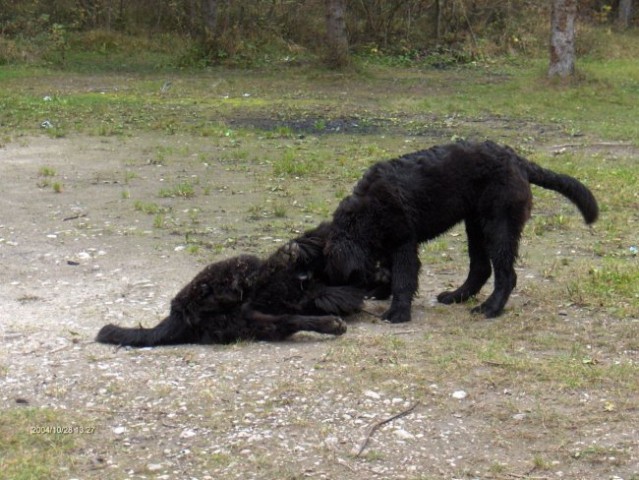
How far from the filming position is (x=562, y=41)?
64.1 ft

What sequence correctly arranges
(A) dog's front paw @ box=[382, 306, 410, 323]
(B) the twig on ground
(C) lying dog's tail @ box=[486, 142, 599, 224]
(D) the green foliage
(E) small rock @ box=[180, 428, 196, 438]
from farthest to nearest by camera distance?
1. (D) the green foliage
2. (C) lying dog's tail @ box=[486, 142, 599, 224]
3. (A) dog's front paw @ box=[382, 306, 410, 323]
4. (E) small rock @ box=[180, 428, 196, 438]
5. (B) the twig on ground

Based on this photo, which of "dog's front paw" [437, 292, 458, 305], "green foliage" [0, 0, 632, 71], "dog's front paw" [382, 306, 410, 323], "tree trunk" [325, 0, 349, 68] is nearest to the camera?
"dog's front paw" [382, 306, 410, 323]

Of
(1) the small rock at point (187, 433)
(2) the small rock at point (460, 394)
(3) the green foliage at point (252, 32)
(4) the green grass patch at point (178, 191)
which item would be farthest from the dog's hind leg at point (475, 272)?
(3) the green foliage at point (252, 32)

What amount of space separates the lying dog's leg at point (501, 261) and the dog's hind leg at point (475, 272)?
0.33 metres

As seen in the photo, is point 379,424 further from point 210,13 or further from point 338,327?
point 210,13

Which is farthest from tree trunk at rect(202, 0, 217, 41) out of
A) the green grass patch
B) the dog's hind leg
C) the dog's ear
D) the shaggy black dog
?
the dog's ear

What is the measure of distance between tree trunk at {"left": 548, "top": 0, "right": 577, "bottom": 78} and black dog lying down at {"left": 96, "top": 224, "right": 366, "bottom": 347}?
13.9 m

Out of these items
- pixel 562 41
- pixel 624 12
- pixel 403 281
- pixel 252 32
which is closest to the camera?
pixel 403 281

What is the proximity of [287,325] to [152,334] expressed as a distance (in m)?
0.88

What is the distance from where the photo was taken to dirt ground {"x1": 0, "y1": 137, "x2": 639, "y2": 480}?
4.62 m

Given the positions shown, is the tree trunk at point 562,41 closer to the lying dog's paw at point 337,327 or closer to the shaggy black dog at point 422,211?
the shaggy black dog at point 422,211

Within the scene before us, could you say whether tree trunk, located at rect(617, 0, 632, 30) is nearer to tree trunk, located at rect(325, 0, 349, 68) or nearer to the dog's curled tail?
tree trunk, located at rect(325, 0, 349, 68)

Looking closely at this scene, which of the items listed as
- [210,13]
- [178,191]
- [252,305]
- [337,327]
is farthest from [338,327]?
[210,13]

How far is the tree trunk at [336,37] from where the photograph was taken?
72.9ft
